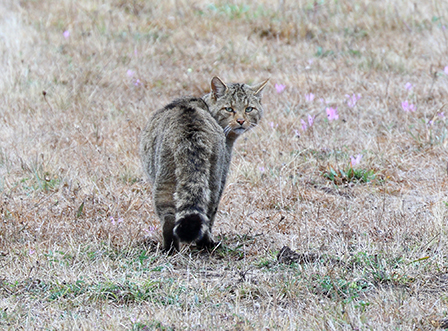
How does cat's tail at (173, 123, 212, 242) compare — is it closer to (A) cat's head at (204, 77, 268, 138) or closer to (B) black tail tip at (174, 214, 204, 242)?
(B) black tail tip at (174, 214, 204, 242)

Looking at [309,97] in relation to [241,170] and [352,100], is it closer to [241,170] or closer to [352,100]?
[352,100]

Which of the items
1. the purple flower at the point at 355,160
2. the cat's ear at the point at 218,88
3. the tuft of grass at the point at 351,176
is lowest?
the tuft of grass at the point at 351,176

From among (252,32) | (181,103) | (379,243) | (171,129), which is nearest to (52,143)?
(181,103)

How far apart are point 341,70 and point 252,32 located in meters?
2.46

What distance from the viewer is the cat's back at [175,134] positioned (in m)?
4.06

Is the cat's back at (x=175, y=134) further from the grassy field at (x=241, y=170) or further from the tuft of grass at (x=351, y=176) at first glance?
the tuft of grass at (x=351, y=176)

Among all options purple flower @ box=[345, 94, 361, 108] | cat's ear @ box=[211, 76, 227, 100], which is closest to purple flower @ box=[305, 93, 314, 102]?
purple flower @ box=[345, 94, 361, 108]

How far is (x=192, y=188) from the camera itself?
382 cm

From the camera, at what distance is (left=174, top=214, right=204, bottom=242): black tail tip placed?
3.53m

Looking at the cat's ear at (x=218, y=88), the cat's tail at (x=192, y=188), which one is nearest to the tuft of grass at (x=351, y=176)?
the cat's ear at (x=218, y=88)

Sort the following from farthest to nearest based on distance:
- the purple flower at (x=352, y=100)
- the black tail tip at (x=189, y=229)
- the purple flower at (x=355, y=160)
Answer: the purple flower at (x=352, y=100)
the purple flower at (x=355, y=160)
the black tail tip at (x=189, y=229)

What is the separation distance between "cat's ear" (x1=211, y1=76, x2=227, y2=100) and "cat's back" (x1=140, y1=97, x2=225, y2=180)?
0.48 meters

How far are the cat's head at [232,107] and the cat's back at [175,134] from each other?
416mm

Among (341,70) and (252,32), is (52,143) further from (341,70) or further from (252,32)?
(252,32)
